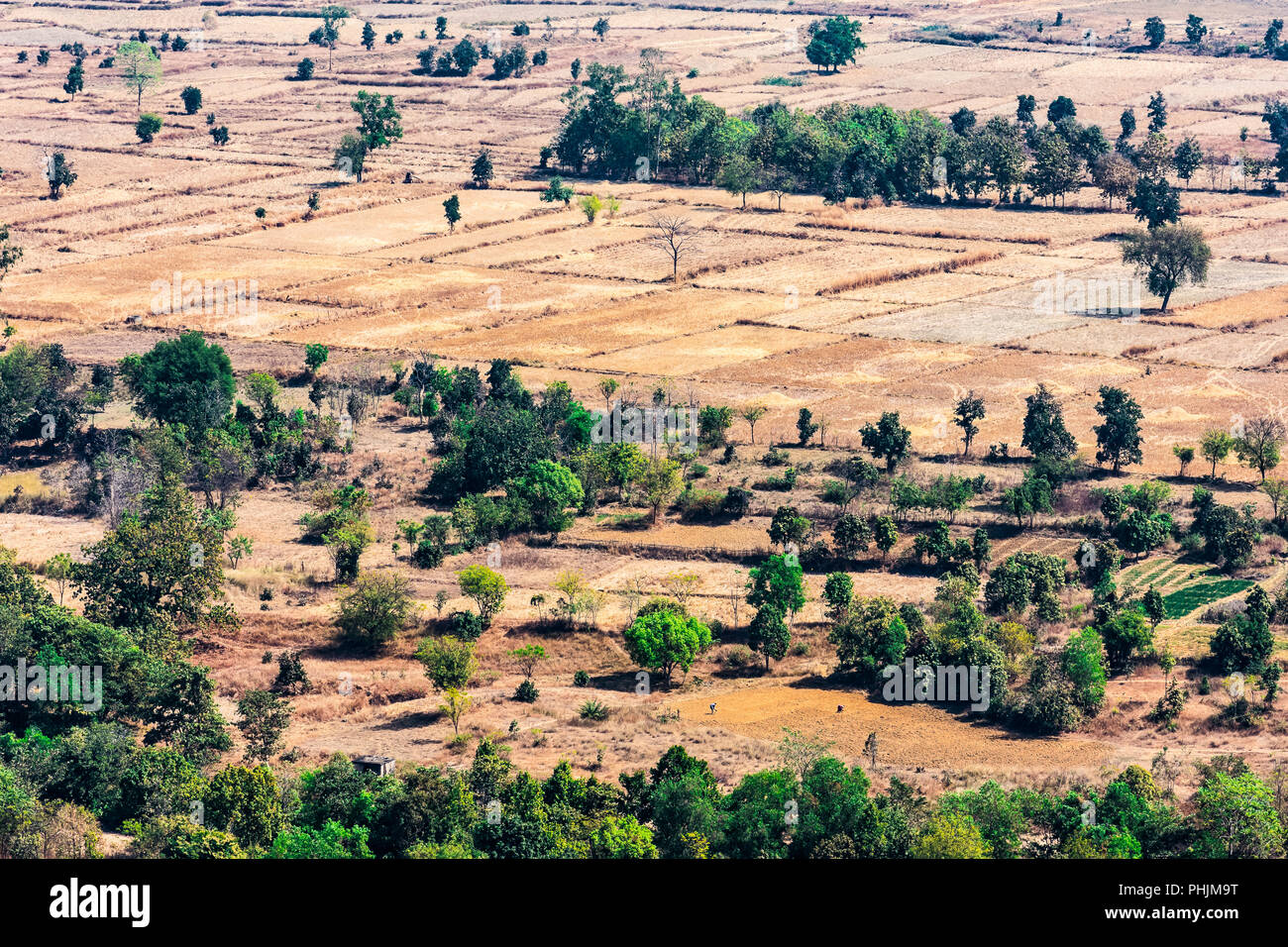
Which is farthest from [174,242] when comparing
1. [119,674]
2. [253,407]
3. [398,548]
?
[119,674]

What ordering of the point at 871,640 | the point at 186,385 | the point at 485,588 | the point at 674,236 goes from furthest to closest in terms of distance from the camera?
the point at 674,236, the point at 186,385, the point at 485,588, the point at 871,640

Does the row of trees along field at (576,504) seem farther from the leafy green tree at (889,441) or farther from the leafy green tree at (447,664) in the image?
the leafy green tree at (447,664)

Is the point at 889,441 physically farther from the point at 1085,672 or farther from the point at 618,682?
the point at 1085,672

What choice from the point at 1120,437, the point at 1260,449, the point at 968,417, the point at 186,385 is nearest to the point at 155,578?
the point at 186,385

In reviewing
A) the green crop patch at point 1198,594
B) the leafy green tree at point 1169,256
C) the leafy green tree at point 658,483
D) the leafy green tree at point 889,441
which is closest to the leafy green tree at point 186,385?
the leafy green tree at point 658,483

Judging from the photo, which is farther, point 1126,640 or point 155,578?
point 155,578

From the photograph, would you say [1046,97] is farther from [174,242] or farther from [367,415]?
[367,415]

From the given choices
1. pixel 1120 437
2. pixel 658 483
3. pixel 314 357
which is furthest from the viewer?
pixel 314 357
